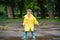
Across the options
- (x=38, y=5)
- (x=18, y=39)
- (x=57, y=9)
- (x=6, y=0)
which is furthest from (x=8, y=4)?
(x=18, y=39)

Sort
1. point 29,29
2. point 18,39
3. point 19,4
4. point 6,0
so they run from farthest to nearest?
1. point 19,4
2. point 6,0
3. point 18,39
4. point 29,29

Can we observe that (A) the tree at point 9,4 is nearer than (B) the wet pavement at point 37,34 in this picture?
No

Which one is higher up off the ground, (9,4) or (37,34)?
(9,4)

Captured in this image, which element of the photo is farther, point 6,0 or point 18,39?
point 6,0

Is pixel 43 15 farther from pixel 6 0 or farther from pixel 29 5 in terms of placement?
pixel 6 0

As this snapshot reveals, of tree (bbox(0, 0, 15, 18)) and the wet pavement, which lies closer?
the wet pavement

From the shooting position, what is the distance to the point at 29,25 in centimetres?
1259

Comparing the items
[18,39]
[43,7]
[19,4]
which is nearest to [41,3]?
[43,7]

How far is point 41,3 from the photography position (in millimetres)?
45844

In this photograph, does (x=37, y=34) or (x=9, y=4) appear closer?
(x=37, y=34)

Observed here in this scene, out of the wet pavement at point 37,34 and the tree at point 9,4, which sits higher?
the tree at point 9,4

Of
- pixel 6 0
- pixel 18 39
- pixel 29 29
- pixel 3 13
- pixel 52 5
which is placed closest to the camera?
pixel 29 29

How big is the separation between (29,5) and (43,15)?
324cm

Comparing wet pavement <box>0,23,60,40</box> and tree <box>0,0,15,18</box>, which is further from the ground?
tree <box>0,0,15,18</box>
